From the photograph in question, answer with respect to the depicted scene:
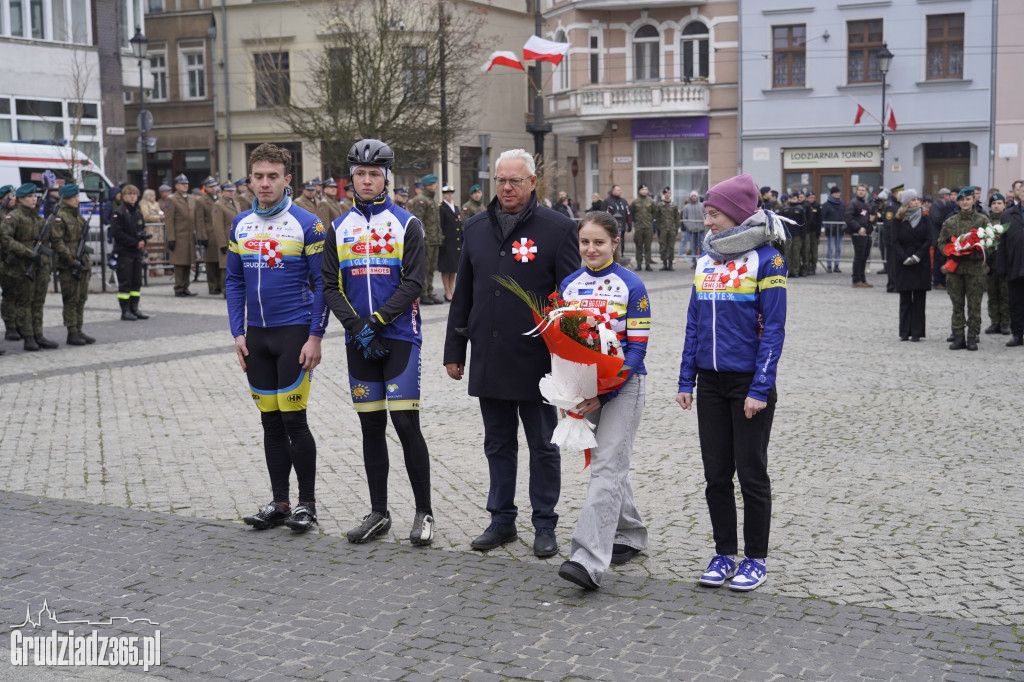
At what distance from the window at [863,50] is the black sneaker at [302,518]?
128 ft

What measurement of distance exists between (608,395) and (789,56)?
40.5m

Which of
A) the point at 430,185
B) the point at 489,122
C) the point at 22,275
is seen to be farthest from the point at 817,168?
the point at 22,275

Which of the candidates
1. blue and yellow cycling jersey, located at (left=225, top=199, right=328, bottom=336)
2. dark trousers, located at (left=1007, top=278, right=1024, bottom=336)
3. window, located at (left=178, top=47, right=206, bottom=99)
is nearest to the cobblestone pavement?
blue and yellow cycling jersey, located at (left=225, top=199, right=328, bottom=336)

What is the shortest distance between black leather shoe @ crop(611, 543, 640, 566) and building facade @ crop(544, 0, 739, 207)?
3926 centimetres

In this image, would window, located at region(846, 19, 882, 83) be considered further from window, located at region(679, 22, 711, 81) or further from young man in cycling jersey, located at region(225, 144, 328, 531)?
young man in cycling jersey, located at region(225, 144, 328, 531)

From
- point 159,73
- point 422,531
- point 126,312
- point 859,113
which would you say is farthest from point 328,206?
point 159,73

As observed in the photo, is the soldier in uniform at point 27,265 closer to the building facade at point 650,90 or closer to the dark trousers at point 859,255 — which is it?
the dark trousers at point 859,255

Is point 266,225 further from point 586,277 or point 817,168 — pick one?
point 817,168

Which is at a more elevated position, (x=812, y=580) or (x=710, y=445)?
(x=710, y=445)

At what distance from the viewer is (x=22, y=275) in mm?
15078

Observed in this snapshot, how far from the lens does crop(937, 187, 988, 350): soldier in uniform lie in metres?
14.6

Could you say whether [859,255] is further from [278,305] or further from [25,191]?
[278,305]

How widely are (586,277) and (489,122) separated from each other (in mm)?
43638

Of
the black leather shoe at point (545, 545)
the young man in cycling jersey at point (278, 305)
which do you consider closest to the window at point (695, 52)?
the young man in cycling jersey at point (278, 305)
